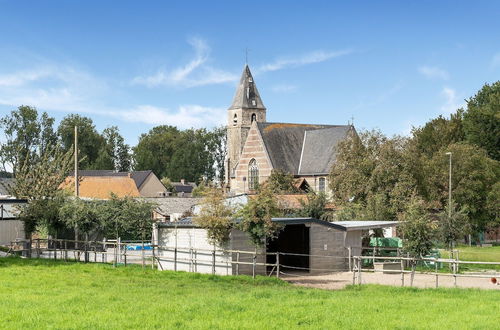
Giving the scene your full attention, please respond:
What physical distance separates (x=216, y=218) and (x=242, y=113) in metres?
82.8

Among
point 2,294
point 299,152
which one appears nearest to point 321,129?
point 299,152

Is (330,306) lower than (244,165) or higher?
lower

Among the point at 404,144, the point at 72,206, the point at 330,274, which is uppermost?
the point at 404,144

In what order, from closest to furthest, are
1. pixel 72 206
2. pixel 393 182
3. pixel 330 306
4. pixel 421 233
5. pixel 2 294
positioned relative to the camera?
1. pixel 330 306
2. pixel 2 294
3. pixel 421 233
4. pixel 72 206
5. pixel 393 182

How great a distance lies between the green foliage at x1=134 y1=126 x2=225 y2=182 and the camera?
450ft

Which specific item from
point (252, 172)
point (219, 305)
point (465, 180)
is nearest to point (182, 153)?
point (252, 172)

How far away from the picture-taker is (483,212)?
6769 cm

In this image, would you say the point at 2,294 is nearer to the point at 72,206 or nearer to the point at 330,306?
the point at 330,306

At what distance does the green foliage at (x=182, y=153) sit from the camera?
450ft

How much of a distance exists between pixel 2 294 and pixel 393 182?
3909 cm

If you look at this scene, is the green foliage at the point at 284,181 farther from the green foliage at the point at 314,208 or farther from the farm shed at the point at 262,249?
the farm shed at the point at 262,249

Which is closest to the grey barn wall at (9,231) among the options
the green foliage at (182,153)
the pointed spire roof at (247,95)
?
the pointed spire roof at (247,95)

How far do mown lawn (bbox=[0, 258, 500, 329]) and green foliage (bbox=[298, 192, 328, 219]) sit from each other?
2618cm

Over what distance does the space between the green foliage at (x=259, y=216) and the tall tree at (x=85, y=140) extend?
306ft
